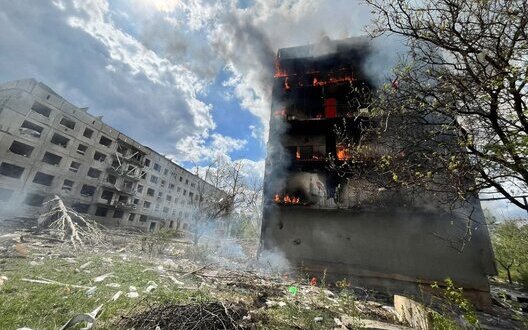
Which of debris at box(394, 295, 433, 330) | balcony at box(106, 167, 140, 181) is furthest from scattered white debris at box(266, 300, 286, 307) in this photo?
balcony at box(106, 167, 140, 181)

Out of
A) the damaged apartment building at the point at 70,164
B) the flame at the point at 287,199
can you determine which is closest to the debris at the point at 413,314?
the flame at the point at 287,199

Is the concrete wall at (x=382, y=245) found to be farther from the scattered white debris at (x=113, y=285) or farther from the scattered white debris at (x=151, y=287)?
the scattered white debris at (x=113, y=285)

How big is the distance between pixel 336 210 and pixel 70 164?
102 feet

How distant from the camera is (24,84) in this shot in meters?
23.2

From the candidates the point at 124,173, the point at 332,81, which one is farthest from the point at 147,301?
the point at 124,173

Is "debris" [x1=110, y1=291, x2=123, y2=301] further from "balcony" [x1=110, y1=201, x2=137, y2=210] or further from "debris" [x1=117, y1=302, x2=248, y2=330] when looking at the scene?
"balcony" [x1=110, y1=201, x2=137, y2=210]

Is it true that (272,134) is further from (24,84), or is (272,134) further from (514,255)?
(24,84)

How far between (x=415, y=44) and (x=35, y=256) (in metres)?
14.5

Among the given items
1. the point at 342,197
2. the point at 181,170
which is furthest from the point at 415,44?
the point at 181,170

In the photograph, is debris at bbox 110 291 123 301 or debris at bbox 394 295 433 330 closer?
debris at bbox 394 295 433 330

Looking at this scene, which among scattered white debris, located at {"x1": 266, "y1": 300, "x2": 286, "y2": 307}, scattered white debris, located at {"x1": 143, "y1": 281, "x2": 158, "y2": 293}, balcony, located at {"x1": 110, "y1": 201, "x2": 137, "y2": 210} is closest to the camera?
scattered white debris, located at {"x1": 143, "y1": 281, "x2": 158, "y2": 293}

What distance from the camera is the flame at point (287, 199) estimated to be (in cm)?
1410

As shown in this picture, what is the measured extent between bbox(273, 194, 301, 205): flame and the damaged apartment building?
9.30 meters

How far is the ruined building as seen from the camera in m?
11.6
